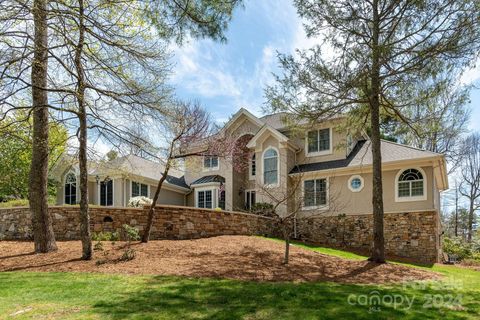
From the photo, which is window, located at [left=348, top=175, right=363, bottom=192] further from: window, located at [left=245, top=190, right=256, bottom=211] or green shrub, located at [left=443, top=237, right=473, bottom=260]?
green shrub, located at [left=443, top=237, right=473, bottom=260]

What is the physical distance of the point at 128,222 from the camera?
13.6 meters

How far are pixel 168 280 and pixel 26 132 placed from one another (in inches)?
247

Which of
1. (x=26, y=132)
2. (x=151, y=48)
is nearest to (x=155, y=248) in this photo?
(x=26, y=132)

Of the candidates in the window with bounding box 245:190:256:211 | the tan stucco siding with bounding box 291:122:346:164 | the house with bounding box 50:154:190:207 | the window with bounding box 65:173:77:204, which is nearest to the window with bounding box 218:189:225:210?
the window with bounding box 245:190:256:211

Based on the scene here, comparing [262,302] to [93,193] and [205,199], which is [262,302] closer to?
[205,199]

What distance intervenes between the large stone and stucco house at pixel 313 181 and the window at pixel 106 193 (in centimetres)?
6

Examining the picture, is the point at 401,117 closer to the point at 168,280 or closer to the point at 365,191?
the point at 365,191

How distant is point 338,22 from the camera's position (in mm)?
11633

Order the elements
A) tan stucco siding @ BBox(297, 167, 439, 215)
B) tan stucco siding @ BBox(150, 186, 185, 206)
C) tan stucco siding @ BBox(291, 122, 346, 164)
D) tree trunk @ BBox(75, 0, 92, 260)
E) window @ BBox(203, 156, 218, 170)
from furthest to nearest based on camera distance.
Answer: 1. window @ BBox(203, 156, 218, 170)
2. tan stucco siding @ BBox(150, 186, 185, 206)
3. tan stucco siding @ BBox(291, 122, 346, 164)
4. tan stucco siding @ BBox(297, 167, 439, 215)
5. tree trunk @ BBox(75, 0, 92, 260)

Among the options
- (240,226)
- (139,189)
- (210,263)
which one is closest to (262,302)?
(210,263)

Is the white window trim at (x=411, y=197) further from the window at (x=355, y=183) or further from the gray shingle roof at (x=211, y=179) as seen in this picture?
the gray shingle roof at (x=211, y=179)

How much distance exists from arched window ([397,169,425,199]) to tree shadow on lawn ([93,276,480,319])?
953cm

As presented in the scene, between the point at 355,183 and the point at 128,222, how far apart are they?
10389mm

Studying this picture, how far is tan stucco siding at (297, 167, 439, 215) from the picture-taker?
16781 mm
